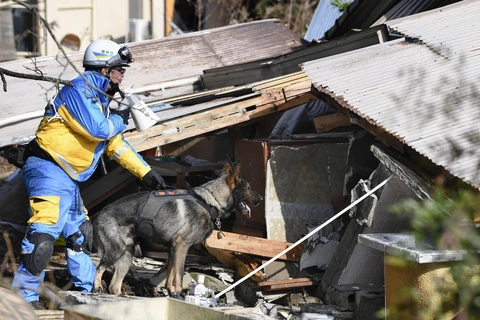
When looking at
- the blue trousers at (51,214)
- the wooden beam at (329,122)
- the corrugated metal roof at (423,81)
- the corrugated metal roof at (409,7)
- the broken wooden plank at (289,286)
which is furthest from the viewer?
the corrugated metal roof at (409,7)

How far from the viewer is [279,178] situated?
783 centimetres

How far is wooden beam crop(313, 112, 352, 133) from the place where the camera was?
8.14m

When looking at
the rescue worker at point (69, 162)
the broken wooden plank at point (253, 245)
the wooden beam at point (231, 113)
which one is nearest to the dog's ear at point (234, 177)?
the broken wooden plank at point (253, 245)

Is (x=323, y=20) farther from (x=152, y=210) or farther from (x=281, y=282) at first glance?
(x=152, y=210)

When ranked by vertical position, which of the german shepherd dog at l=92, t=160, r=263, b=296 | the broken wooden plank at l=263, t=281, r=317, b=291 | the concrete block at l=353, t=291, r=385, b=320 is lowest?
the broken wooden plank at l=263, t=281, r=317, b=291

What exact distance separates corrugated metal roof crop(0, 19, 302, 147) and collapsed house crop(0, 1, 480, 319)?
59 millimetres

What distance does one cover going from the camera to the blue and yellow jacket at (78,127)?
623 centimetres

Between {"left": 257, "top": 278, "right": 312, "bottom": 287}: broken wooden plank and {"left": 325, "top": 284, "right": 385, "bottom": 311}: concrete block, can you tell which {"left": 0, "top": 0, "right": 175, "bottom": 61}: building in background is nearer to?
{"left": 257, "top": 278, "right": 312, "bottom": 287}: broken wooden plank

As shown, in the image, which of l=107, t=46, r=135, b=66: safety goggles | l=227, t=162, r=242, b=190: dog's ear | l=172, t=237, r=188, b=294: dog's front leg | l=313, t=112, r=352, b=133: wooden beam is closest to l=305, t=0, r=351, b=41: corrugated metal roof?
l=313, t=112, r=352, b=133: wooden beam

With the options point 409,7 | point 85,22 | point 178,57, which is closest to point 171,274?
point 409,7

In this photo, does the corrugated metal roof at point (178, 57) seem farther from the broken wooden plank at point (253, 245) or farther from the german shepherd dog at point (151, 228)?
the broken wooden plank at point (253, 245)

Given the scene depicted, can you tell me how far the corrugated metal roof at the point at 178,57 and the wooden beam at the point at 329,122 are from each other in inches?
102

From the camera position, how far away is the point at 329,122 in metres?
8.22

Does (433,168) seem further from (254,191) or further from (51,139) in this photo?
(51,139)
